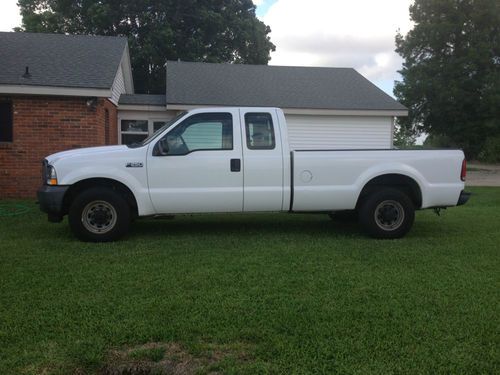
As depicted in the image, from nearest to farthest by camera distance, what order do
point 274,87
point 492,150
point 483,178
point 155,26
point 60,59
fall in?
point 60,59 → point 274,87 → point 483,178 → point 155,26 → point 492,150

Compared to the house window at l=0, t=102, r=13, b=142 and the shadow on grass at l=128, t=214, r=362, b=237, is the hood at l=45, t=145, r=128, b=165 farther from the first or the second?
the house window at l=0, t=102, r=13, b=142

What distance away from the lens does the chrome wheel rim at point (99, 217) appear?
6.77 metres

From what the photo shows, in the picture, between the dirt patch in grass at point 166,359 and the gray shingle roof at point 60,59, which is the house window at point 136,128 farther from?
the dirt patch in grass at point 166,359

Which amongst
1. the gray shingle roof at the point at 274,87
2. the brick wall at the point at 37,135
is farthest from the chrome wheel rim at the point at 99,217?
the gray shingle roof at the point at 274,87

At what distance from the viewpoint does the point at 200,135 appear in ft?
22.9

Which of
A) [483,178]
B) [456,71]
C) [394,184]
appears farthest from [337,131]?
[456,71]

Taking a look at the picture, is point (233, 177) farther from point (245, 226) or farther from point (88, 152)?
point (88, 152)

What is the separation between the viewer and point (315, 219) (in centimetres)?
912

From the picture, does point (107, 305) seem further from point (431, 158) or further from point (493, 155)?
point (493, 155)

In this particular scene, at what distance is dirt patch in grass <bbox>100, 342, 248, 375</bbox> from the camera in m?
3.15

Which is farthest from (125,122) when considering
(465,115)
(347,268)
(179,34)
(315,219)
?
(465,115)

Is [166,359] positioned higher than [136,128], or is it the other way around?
[136,128]

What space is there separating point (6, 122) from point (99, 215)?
256 inches

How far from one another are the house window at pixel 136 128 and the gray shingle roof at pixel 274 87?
1.04 metres
